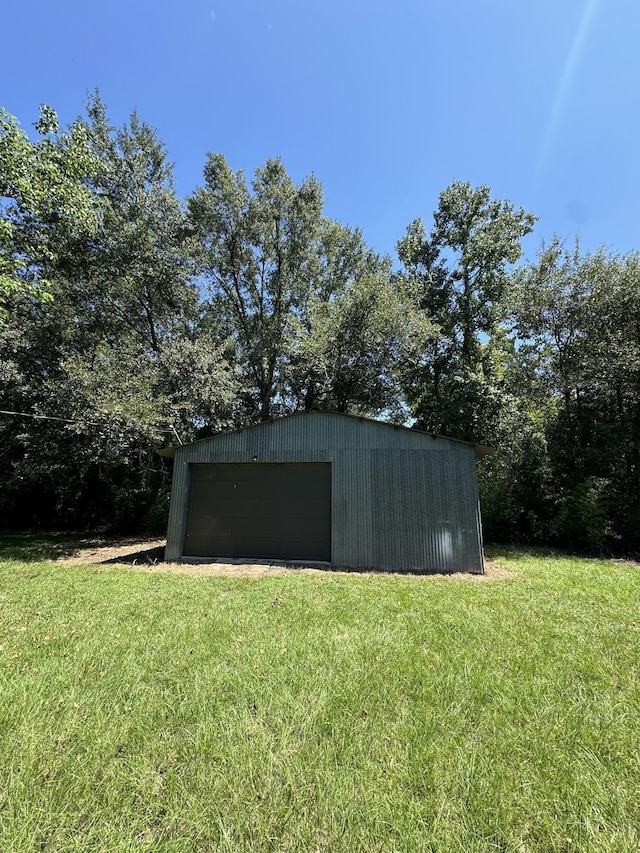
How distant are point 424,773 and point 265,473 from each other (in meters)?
7.80

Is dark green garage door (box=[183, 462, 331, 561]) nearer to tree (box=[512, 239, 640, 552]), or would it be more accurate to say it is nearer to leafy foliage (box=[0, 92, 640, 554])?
leafy foliage (box=[0, 92, 640, 554])

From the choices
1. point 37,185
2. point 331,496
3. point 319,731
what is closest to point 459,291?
point 331,496

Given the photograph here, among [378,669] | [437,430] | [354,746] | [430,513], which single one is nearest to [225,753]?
[354,746]

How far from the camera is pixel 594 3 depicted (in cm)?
650

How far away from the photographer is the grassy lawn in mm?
1705

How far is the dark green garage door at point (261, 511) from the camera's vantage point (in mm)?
9078

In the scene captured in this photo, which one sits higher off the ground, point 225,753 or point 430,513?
point 430,513

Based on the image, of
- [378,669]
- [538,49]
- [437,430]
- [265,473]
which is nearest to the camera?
[378,669]

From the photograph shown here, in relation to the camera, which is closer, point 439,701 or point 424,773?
point 424,773

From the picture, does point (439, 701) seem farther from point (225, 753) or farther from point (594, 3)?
point (594, 3)

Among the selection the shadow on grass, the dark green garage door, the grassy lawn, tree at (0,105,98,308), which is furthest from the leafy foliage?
the grassy lawn

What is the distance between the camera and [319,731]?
2398 millimetres

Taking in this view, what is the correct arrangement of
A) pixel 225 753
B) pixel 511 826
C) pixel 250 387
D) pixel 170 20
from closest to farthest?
pixel 511 826 < pixel 225 753 < pixel 170 20 < pixel 250 387

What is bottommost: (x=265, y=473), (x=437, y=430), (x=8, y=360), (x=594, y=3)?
(x=265, y=473)
